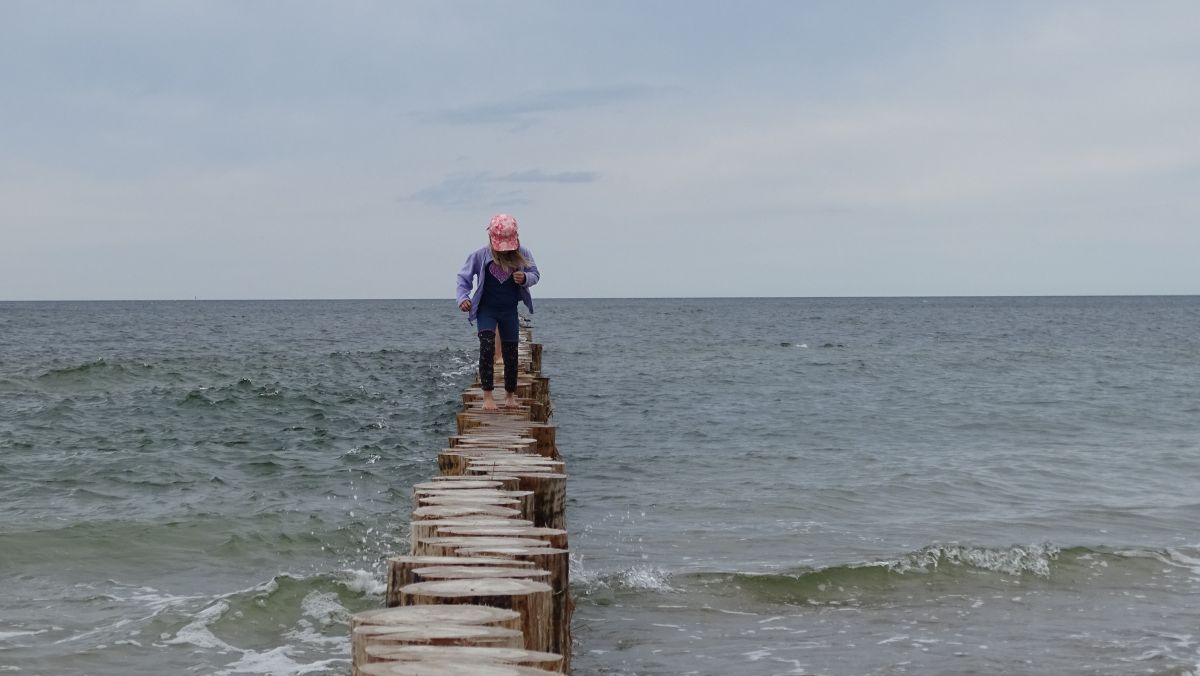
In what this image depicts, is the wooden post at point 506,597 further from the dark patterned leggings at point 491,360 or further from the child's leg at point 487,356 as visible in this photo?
the child's leg at point 487,356

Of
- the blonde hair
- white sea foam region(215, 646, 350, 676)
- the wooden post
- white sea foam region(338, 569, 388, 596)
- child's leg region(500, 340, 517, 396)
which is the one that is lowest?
white sea foam region(215, 646, 350, 676)

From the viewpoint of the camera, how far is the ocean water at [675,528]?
7609 millimetres

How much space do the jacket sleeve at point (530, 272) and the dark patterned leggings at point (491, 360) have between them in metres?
0.63

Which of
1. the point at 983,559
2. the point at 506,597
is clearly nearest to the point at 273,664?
the point at 506,597

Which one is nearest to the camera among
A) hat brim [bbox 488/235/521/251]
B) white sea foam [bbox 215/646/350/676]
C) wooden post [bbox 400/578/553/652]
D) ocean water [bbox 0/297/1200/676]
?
wooden post [bbox 400/578/553/652]

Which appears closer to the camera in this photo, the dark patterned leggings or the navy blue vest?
the navy blue vest

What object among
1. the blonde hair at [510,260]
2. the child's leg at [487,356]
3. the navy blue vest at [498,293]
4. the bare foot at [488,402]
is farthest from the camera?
the bare foot at [488,402]

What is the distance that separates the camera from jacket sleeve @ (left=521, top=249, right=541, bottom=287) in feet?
31.7

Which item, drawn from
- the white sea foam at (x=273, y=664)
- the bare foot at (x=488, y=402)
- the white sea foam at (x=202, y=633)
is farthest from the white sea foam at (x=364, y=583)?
the bare foot at (x=488, y=402)

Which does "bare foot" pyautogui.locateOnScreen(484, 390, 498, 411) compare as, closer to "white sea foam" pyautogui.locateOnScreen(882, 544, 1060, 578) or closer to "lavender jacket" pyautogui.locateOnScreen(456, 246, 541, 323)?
"lavender jacket" pyautogui.locateOnScreen(456, 246, 541, 323)

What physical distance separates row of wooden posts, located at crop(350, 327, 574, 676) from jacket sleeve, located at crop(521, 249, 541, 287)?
2066 mm

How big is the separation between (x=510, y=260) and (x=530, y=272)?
0.64 feet

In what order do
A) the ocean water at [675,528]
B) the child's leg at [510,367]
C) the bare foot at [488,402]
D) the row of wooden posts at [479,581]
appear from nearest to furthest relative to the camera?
the row of wooden posts at [479,581]
the ocean water at [675,528]
the bare foot at [488,402]
the child's leg at [510,367]

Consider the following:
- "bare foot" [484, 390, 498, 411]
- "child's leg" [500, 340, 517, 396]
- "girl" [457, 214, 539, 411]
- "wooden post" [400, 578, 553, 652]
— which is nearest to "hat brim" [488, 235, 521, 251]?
"girl" [457, 214, 539, 411]
